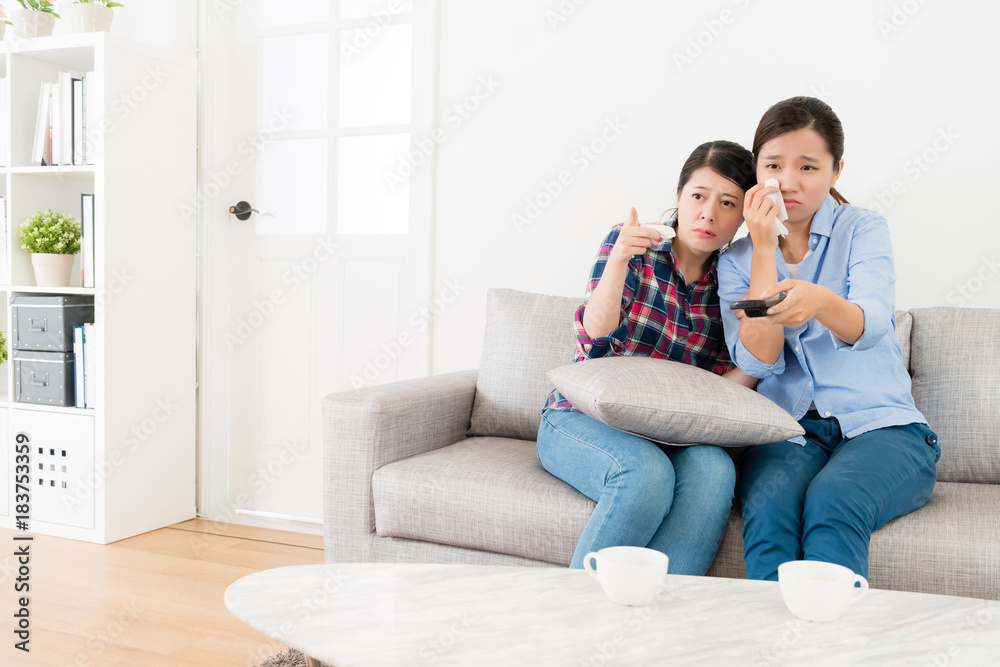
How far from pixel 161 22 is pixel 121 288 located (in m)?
0.99

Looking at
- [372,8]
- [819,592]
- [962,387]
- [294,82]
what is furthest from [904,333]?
[294,82]

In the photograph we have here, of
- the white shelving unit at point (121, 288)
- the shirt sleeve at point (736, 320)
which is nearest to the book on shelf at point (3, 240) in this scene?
the white shelving unit at point (121, 288)

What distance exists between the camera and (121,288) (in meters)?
2.39

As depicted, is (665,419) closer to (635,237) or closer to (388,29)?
(635,237)

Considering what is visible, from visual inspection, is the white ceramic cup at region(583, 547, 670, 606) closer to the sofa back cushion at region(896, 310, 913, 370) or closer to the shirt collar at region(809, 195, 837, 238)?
the shirt collar at region(809, 195, 837, 238)

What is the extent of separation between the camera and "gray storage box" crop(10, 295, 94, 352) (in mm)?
2396

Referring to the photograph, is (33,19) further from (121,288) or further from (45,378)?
(45,378)

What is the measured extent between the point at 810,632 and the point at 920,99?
5.28 ft

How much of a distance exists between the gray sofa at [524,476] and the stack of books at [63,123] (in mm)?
1462

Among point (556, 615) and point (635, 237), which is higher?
point (635, 237)

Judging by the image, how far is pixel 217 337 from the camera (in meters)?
2.68

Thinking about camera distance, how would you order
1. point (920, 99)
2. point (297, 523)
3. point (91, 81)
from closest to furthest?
point (920, 99)
point (91, 81)
point (297, 523)

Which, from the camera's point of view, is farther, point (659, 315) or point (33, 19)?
point (33, 19)

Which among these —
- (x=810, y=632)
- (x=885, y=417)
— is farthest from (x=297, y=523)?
(x=810, y=632)
